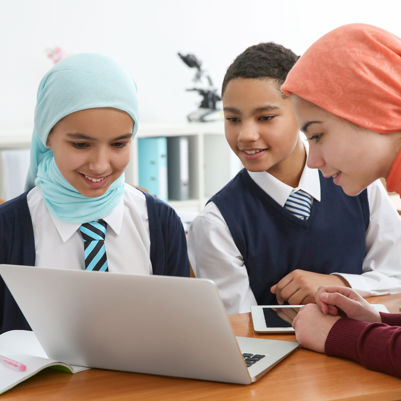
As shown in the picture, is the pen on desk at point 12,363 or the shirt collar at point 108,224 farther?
the shirt collar at point 108,224

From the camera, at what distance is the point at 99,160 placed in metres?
1.46

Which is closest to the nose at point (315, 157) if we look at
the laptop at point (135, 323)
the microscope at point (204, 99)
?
the laptop at point (135, 323)

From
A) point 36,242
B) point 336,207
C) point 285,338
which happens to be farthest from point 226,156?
point 285,338

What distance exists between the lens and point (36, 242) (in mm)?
1576

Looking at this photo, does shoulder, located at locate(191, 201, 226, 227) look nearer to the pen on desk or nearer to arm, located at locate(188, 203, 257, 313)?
arm, located at locate(188, 203, 257, 313)

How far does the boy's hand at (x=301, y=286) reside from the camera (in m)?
1.59

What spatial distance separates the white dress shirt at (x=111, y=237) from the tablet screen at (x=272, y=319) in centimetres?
40

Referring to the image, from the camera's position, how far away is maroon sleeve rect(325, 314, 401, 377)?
1.08 meters

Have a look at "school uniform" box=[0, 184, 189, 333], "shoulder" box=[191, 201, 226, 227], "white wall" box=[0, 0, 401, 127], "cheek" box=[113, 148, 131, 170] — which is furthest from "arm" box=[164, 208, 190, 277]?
"white wall" box=[0, 0, 401, 127]

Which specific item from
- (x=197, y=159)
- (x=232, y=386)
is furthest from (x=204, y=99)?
(x=232, y=386)

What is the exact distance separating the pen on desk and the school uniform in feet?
1.37

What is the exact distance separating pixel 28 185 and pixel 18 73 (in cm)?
209

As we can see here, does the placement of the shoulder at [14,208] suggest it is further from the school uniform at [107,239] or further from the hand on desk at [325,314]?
the hand on desk at [325,314]

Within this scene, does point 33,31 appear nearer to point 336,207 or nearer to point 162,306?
point 336,207
